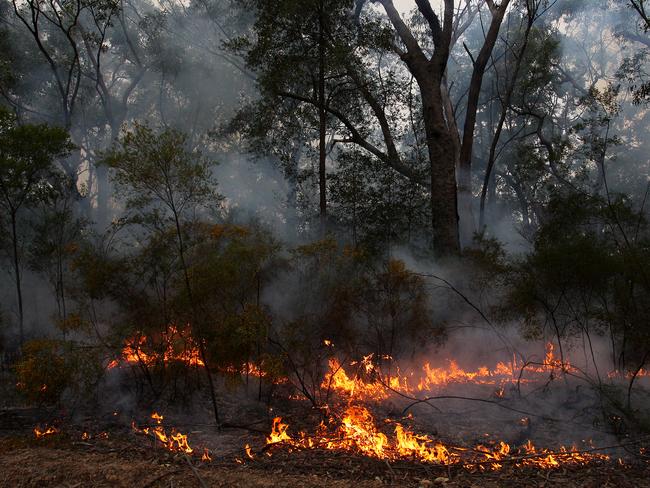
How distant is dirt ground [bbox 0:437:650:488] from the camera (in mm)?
5062

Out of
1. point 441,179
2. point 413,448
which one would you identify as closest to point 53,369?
point 413,448

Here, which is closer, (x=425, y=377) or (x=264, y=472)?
(x=264, y=472)

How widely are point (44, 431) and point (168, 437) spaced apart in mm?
1745

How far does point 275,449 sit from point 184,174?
383cm

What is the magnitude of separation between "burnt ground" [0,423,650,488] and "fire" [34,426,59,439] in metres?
0.61

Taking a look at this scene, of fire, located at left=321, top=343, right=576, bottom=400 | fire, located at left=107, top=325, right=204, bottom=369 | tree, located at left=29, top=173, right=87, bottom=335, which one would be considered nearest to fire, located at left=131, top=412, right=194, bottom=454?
fire, located at left=107, top=325, right=204, bottom=369

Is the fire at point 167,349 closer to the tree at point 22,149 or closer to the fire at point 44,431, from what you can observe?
the fire at point 44,431

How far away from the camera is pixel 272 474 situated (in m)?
5.35

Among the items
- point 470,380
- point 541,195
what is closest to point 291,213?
point 541,195

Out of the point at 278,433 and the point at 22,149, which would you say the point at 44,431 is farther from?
the point at 22,149

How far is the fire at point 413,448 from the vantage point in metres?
5.53

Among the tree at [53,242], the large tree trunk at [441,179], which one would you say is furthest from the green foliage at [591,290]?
the tree at [53,242]

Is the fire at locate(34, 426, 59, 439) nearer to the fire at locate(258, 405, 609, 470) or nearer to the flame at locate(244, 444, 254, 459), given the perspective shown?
the flame at locate(244, 444, 254, 459)

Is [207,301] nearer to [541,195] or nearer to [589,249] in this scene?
[589,249]
